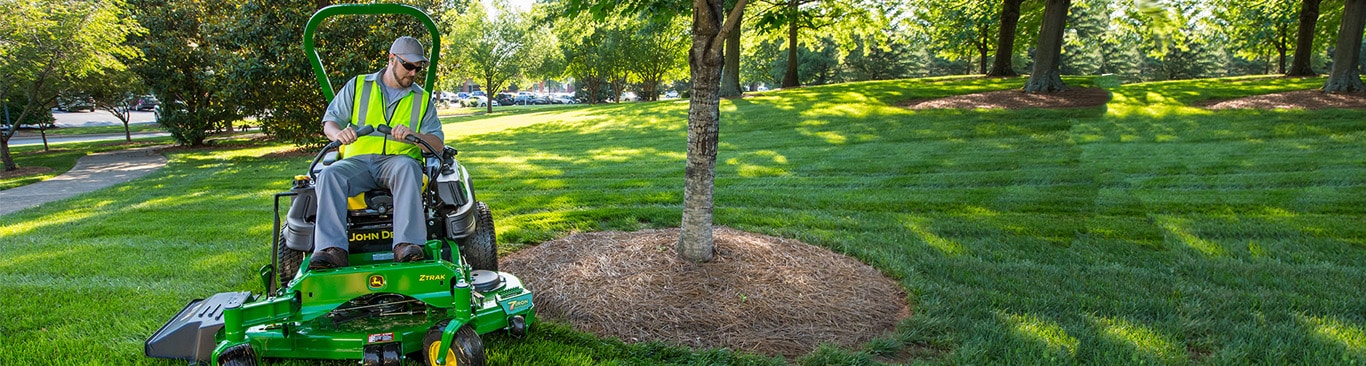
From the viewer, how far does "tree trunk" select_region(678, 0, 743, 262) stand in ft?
14.2

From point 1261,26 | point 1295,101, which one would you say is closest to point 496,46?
point 1261,26

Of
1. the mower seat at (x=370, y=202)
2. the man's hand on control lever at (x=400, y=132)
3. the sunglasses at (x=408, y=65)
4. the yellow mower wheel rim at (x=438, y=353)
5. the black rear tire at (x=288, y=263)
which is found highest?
the sunglasses at (x=408, y=65)

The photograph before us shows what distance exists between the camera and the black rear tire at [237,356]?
118 inches

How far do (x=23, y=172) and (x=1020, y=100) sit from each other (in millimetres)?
19324

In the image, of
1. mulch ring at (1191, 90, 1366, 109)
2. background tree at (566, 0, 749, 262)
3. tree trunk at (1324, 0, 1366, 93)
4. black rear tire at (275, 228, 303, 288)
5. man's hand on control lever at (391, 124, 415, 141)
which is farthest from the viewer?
tree trunk at (1324, 0, 1366, 93)

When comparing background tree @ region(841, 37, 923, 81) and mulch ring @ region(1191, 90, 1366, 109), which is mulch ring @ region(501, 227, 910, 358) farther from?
background tree @ region(841, 37, 923, 81)

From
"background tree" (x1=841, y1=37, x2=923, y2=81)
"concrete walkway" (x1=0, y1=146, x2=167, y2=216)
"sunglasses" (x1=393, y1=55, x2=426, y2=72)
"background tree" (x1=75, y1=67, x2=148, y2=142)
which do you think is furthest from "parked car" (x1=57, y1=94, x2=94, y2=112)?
"background tree" (x1=841, y1=37, x2=923, y2=81)

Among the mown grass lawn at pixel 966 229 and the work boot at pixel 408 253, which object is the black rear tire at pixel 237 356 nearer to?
the work boot at pixel 408 253

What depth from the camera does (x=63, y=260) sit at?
5621 millimetres

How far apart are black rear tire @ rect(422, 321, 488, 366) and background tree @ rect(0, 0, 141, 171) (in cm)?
1301

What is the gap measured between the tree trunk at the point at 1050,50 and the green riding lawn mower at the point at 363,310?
14.2 m

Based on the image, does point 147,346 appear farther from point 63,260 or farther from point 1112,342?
point 1112,342

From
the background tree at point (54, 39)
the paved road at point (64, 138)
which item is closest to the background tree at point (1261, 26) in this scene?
the background tree at point (54, 39)

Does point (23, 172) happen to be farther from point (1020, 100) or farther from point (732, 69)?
point (1020, 100)
